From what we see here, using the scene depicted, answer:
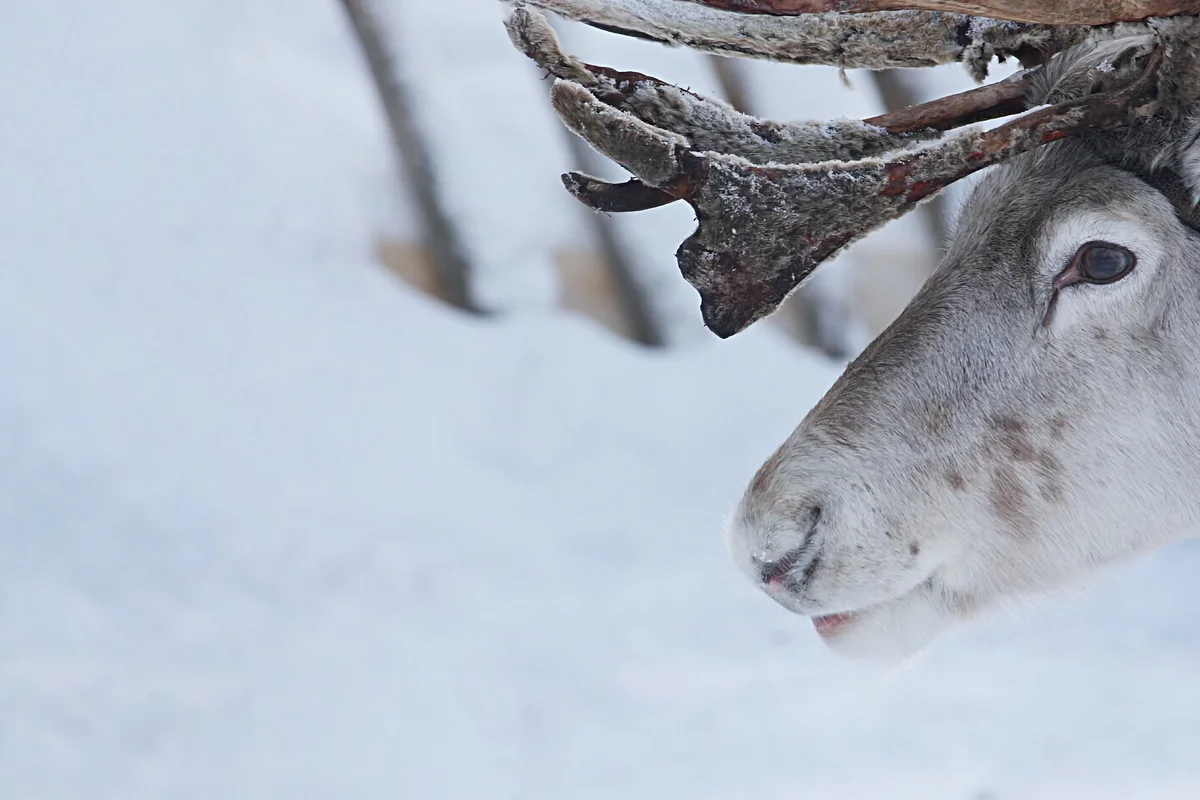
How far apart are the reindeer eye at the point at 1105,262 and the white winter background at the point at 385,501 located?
64 cm

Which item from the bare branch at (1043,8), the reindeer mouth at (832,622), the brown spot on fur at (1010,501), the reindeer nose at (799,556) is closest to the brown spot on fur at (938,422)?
the brown spot on fur at (1010,501)

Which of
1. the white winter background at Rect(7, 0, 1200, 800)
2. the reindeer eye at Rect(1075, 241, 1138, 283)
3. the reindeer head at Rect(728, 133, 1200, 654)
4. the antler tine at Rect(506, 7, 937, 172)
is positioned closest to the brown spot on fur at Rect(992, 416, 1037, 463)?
the reindeer head at Rect(728, 133, 1200, 654)

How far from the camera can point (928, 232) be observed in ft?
22.2

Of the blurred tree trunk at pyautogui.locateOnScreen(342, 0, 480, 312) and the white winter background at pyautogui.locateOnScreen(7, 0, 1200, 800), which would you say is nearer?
the white winter background at pyautogui.locateOnScreen(7, 0, 1200, 800)

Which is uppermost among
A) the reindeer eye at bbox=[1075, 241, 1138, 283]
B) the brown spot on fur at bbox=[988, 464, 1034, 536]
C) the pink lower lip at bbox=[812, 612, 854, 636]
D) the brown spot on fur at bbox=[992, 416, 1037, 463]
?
the reindeer eye at bbox=[1075, 241, 1138, 283]

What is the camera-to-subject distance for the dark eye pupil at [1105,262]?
198 cm

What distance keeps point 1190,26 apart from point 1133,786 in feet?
7.63

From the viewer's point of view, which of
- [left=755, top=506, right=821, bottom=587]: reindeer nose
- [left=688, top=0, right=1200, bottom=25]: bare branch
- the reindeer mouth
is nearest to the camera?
[left=688, top=0, right=1200, bottom=25]: bare branch

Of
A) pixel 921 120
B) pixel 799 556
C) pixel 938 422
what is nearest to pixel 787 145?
pixel 921 120

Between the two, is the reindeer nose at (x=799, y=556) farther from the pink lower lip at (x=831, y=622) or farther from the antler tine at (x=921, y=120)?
the antler tine at (x=921, y=120)

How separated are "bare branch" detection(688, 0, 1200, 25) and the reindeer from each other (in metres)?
0.09

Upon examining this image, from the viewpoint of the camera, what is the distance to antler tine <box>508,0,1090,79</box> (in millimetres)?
1999

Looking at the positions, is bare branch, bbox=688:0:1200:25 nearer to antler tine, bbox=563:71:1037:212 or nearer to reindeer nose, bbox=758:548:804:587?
antler tine, bbox=563:71:1037:212

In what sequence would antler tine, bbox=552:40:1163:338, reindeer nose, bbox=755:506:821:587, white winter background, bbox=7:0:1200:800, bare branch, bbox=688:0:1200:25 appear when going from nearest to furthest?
1. bare branch, bbox=688:0:1200:25
2. antler tine, bbox=552:40:1163:338
3. reindeer nose, bbox=755:506:821:587
4. white winter background, bbox=7:0:1200:800
